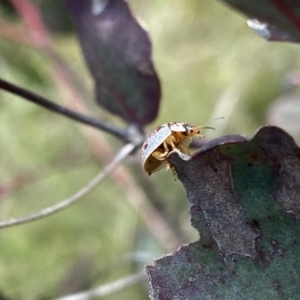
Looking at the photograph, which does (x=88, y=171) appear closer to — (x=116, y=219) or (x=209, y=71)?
(x=116, y=219)

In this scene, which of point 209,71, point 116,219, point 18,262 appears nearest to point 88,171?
point 116,219

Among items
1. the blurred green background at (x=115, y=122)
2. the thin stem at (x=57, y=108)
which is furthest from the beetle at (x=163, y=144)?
the blurred green background at (x=115, y=122)

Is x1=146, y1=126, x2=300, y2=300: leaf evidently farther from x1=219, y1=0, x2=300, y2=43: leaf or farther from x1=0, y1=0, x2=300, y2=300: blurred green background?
x1=0, y1=0, x2=300, y2=300: blurred green background

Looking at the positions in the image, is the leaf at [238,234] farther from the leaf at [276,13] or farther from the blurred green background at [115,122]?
the blurred green background at [115,122]

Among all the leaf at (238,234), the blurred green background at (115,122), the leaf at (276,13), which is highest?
the blurred green background at (115,122)

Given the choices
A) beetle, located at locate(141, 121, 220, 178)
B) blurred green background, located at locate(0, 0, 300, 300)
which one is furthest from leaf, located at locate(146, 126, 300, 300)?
blurred green background, located at locate(0, 0, 300, 300)
